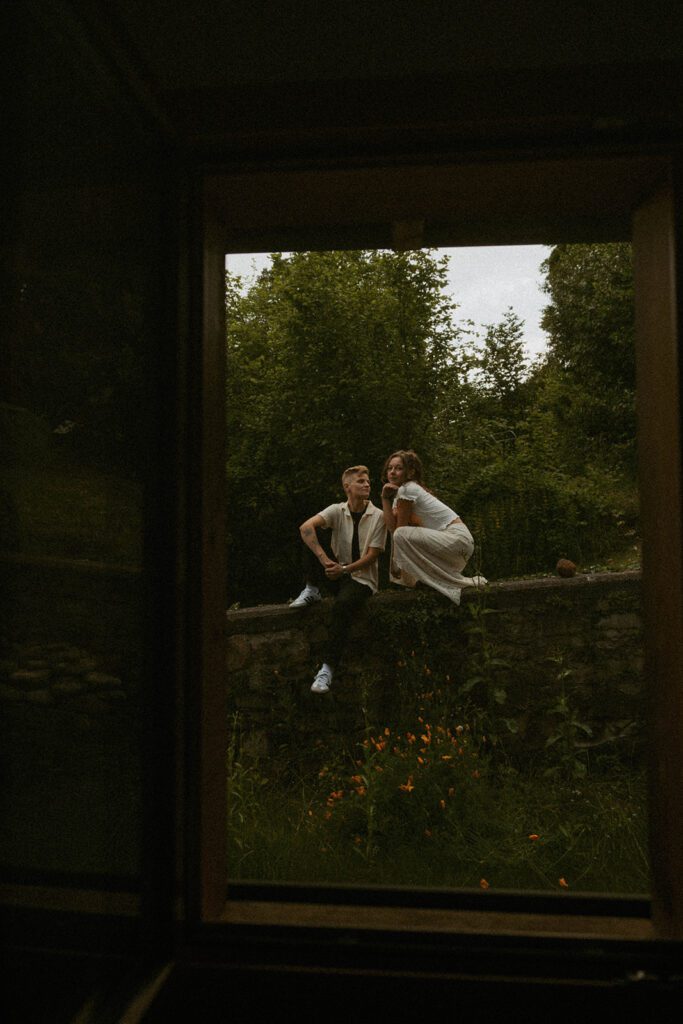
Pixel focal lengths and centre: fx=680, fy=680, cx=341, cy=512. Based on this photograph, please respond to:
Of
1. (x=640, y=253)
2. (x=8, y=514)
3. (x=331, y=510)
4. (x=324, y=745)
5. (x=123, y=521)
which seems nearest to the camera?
(x=8, y=514)

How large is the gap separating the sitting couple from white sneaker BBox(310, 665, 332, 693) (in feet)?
0.20

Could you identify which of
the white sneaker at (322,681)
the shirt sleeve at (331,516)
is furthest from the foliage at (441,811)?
the shirt sleeve at (331,516)

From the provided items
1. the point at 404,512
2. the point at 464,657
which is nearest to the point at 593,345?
the point at 404,512

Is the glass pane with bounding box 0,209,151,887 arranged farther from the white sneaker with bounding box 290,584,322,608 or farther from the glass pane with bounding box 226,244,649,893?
the white sneaker with bounding box 290,584,322,608

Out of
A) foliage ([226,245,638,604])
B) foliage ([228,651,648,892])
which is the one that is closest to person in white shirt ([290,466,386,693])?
foliage ([228,651,648,892])

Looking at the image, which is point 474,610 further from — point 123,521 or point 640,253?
point 123,521

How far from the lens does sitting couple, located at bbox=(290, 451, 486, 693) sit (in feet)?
14.3

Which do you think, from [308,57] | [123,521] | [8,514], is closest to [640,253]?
[308,57]

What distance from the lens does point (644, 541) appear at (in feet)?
5.19

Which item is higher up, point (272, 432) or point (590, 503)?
point (272, 432)

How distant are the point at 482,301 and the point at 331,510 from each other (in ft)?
8.18

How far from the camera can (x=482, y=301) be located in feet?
19.1

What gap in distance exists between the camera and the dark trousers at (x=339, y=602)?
13.8 ft

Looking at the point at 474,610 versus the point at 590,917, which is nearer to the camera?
A: the point at 590,917
